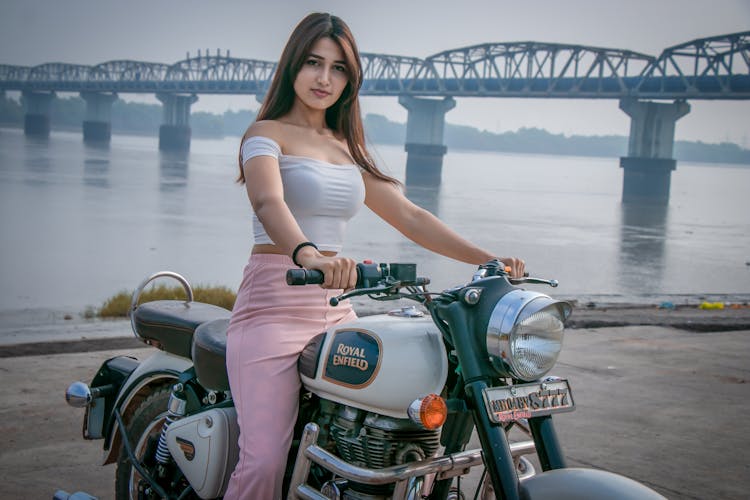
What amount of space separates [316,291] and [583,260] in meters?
26.5

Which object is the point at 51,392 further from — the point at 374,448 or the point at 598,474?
the point at 598,474

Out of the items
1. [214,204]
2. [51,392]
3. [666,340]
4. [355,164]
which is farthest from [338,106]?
[214,204]

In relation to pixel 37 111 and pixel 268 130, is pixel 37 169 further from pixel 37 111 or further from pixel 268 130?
pixel 37 111

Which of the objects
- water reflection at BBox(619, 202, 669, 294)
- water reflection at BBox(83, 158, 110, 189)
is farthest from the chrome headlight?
water reflection at BBox(83, 158, 110, 189)

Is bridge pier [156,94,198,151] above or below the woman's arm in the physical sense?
above

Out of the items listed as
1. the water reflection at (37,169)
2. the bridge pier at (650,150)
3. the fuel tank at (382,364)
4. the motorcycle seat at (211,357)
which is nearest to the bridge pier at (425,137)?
the bridge pier at (650,150)

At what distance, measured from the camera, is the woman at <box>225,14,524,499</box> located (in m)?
2.66

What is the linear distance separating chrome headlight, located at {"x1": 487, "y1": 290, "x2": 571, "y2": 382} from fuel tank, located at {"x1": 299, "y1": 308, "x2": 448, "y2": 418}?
0.23 meters

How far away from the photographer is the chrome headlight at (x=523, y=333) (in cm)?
221

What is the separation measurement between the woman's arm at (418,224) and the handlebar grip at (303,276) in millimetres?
757

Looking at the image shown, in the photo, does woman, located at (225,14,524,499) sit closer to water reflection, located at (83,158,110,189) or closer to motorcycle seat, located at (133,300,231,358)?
motorcycle seat, located at (133,300,231,358)

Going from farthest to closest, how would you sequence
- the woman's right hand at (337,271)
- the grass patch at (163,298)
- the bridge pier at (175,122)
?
1. the bridge pier at (175,122)
2. the grass patch at (163,298)
3. the woman's right hand at (337,271)

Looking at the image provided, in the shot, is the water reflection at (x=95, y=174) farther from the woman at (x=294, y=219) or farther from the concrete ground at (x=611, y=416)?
the woman at (x=294, y=219)

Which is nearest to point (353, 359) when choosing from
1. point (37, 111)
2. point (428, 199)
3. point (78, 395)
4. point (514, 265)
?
point (514, 265)
